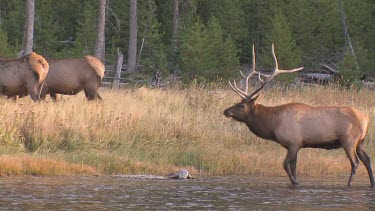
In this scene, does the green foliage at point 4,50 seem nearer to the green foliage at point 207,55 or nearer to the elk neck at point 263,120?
the green foliage at point 207,55

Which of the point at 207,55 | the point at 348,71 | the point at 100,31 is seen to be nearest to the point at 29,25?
the point at 100,31

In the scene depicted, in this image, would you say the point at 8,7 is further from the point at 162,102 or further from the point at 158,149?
the point at 158,149

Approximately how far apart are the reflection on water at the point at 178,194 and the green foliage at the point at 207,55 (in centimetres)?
2060

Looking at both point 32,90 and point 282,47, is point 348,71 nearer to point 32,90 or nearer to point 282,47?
point 282,47

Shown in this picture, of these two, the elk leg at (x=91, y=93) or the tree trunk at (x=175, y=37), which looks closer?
the elk leg at (x=91, y=93)

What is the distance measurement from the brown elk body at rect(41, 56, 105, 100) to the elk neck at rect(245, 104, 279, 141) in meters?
5.92

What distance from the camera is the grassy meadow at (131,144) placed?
14.8m

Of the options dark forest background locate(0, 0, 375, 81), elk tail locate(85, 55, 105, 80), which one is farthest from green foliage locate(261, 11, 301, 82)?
elk tail locate(85, 55, 105, 80)

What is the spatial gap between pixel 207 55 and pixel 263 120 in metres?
19.9

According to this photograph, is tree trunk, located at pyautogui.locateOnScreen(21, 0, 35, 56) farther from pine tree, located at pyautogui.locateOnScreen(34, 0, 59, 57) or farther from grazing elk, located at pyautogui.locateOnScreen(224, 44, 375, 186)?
grazing elk, located at pyautogui.locateOnScreen(224, 44, 375, 186)

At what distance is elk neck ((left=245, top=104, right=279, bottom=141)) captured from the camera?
14.8 m

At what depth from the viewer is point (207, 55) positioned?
114ft

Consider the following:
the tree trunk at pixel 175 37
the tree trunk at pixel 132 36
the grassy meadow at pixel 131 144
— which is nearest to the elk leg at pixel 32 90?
the grassy meadow at pixel 131 144

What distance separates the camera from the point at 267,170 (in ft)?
50.9
